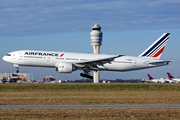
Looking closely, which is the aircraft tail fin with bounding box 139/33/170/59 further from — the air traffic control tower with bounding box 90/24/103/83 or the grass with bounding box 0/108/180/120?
the air traffic control tower with bounding box 90/24/103/83

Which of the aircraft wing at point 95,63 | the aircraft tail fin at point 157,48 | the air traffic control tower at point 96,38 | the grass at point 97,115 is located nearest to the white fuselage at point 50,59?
the aircraft wing at point 95,63

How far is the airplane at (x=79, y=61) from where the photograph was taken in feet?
162

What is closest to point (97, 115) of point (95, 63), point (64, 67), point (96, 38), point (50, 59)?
point (64, 67)

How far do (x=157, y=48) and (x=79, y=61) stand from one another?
19.5 m

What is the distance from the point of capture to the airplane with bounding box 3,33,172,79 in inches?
1948

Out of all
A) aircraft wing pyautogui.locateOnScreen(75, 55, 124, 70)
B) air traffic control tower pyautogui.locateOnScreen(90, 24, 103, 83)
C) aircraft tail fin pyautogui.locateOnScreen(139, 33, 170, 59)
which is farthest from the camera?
air traffic control tower pyautogui.locateOnScreen(90, 24, 103, 83)

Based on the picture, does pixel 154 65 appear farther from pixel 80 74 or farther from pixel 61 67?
pixel 61 67

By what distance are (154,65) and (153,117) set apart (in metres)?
41.4

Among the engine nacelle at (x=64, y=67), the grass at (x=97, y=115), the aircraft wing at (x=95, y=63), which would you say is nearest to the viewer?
the grass at (x=97, y=115)

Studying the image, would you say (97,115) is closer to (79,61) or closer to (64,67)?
(64,67)

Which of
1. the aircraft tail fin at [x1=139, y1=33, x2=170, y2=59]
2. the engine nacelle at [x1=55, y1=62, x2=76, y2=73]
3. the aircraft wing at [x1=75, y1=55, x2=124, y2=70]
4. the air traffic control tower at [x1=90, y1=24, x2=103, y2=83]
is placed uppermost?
the air traffic control tower at [x1=90, y1=24, x2=103, y2=83]

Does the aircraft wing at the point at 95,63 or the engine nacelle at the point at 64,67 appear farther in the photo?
the aircraft wing at the point at 95,63

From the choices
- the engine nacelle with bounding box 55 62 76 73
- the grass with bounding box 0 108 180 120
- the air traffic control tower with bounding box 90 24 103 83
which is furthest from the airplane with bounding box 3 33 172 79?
the air traffic control tower with bounding box 90 24 103 83

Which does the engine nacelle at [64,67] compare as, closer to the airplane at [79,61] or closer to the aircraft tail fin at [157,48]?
the airplane at [79,61]
